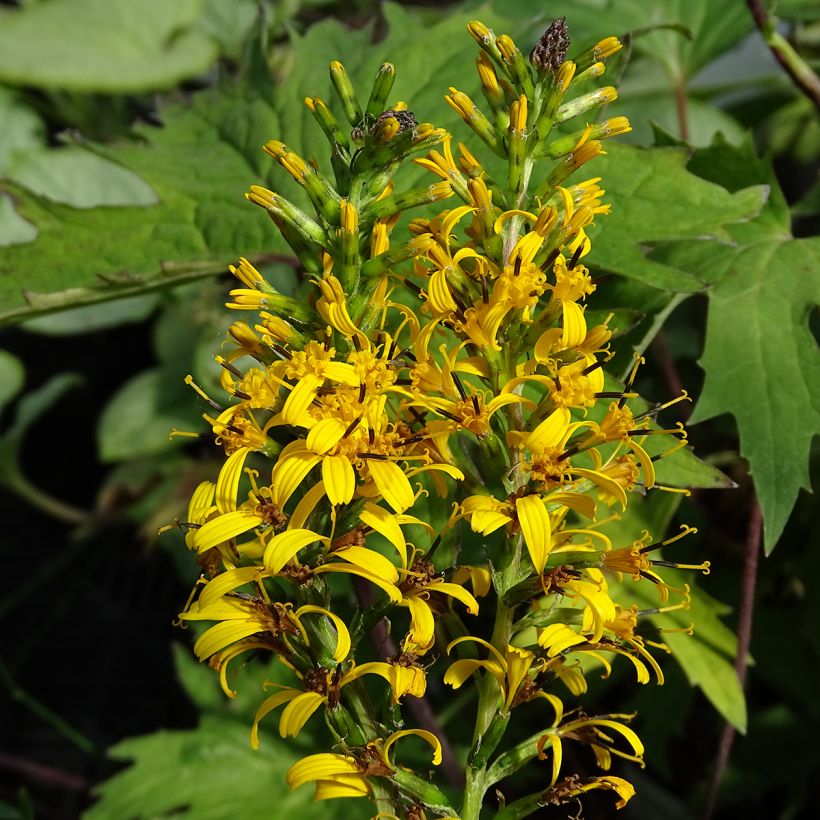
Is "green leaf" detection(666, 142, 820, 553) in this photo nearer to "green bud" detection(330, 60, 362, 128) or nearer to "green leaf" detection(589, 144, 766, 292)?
"green leaf" detection(589, 144, 766, 292)

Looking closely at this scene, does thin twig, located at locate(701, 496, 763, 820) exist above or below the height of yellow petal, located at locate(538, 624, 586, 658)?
below

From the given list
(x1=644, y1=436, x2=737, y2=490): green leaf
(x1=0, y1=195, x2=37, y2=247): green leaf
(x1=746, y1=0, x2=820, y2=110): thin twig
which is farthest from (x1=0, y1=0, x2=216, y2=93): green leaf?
(x1=644, y1=436, x2=737, y2=490): green leaf

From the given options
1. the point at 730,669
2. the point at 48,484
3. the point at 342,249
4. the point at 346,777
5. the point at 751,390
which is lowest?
the point at 48,484

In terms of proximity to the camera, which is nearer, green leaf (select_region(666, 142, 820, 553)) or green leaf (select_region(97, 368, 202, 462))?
green leaf (select_region(666, 142, 820, 553))

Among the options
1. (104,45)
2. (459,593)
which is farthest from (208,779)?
(104,45)

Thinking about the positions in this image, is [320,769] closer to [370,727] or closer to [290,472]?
[370,727]

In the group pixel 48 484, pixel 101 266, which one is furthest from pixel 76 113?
pixel 101 266

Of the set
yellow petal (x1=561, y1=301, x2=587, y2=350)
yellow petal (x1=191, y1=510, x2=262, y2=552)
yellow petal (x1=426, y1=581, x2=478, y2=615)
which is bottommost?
yellow petal (x1=426, y1=581, x2=478, y2=615)

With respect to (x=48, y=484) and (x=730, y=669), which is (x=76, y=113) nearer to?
(x=48, y=484)
